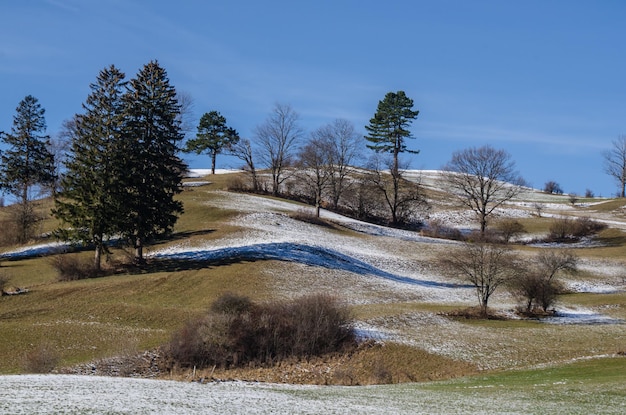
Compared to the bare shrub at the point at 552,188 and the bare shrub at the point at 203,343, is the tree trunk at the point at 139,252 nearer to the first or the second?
the bare shrub at the point at 203,343

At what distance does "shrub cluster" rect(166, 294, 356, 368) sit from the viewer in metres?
29.1

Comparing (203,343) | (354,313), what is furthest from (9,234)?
(354,313)

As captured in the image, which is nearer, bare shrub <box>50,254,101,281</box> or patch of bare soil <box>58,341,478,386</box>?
patch of bare soil <box>58,341,478,386</box>

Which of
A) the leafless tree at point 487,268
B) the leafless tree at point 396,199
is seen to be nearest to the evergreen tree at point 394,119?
the leafless tree at point 396,199

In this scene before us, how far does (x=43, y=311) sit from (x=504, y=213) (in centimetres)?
7059

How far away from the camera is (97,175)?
149ft

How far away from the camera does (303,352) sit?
30500 mm

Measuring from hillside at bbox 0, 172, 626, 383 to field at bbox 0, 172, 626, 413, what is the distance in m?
0.14

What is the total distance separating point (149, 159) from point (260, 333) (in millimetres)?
22683

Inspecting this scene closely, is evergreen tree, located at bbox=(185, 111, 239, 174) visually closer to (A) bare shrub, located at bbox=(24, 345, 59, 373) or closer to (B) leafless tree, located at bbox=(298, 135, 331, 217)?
(B) leafless tree, located at bbox=(298, 135, 331, 217)

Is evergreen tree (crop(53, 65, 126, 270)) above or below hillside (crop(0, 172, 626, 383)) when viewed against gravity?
above

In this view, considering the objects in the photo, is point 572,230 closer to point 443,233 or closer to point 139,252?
point 443,233

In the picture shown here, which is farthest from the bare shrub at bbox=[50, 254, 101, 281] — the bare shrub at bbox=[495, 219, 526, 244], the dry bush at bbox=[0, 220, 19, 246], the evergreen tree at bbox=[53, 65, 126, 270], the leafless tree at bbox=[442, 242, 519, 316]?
the bare shrub at bbox=[495, 219, 526, 244]

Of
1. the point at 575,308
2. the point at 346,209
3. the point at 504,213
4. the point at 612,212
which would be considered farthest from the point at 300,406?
the point at 612,212
